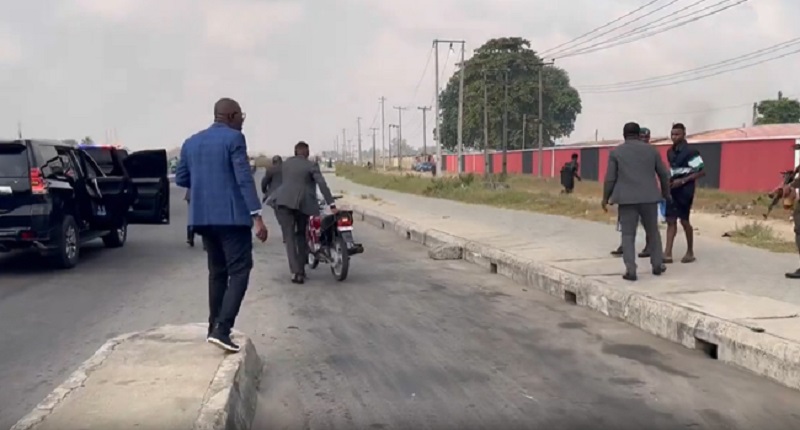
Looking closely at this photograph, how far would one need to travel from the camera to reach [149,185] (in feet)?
46.0

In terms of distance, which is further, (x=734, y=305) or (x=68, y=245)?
(x=68, y=245)

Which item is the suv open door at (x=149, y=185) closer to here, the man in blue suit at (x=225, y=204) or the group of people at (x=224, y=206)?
the group of people at (x=224, y=206)

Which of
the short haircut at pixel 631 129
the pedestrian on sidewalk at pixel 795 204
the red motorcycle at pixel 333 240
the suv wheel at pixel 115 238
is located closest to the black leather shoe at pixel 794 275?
the pedestrian on sidewalk at pixel 795 204

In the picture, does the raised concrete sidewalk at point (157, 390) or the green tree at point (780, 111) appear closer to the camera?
the raised concrete sidewalk at point (157, 390)

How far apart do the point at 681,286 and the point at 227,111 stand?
16.4 ft

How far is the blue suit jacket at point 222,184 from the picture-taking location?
18.5 feet

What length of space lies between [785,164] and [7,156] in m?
28.3

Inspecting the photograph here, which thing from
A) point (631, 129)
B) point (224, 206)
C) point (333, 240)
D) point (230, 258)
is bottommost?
point (333, 240)

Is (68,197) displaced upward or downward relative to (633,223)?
upward

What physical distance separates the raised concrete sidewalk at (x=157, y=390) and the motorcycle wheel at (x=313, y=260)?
194 inches

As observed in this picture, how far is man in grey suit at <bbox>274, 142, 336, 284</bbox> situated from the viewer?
10.0 meters

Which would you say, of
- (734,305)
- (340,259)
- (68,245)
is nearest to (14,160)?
(68,245)

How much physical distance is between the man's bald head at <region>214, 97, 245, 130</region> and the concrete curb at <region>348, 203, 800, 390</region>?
158 inches

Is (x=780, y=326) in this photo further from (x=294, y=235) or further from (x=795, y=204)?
(x=294, y=235)
